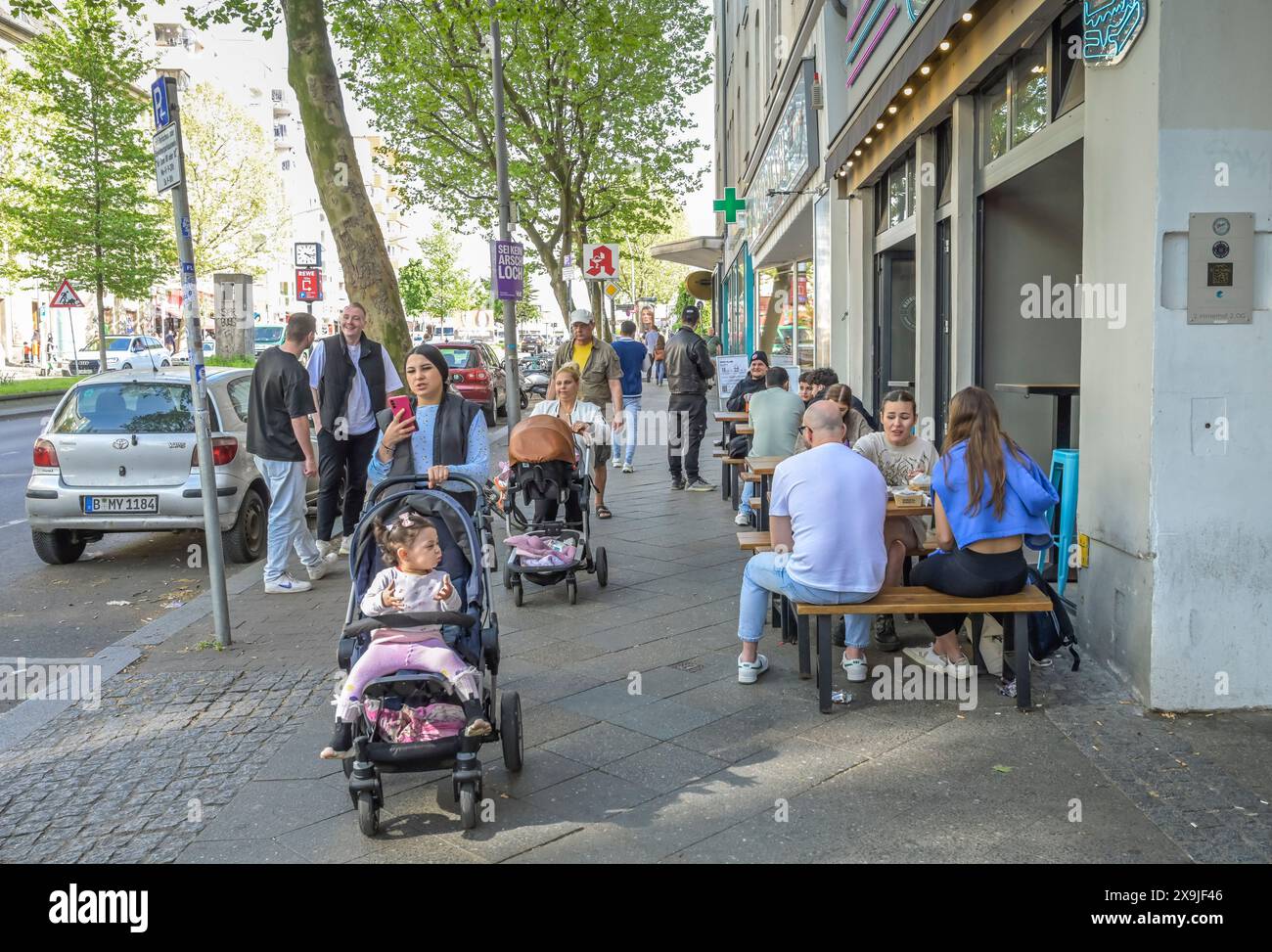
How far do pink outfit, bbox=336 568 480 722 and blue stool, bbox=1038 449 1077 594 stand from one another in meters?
4.19

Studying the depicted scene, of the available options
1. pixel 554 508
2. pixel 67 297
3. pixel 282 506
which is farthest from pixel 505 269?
pixel 67 297

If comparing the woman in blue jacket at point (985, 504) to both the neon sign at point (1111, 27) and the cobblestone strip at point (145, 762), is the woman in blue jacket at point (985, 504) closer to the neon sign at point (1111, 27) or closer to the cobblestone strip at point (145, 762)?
the neon sign at point (1111, 27)

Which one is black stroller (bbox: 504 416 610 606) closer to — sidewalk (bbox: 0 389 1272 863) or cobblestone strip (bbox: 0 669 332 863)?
sidewalk (bbox: 0 389 1272 863)

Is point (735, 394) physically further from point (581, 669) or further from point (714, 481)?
point (581, 669)

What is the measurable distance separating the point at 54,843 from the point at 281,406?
14.8 feet

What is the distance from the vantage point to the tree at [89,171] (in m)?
31.1

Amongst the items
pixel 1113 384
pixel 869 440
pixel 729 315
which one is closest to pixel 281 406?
pixel 869 440

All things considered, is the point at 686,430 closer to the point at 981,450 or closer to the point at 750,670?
the point at 750,670

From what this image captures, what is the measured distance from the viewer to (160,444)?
940cm

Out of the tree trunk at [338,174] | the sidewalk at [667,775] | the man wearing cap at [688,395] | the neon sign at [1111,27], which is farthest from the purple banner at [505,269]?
the neon sign at [1111,27]

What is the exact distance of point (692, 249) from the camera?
3519 centimetres

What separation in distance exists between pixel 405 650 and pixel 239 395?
6636 millimetres

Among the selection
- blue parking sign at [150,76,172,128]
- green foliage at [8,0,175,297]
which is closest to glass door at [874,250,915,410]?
blue parking sign at [150,76,172,128]

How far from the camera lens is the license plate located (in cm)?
933
